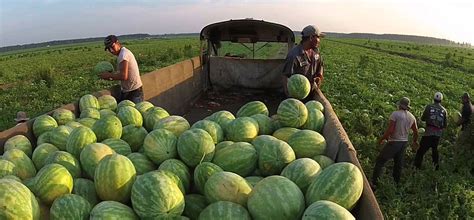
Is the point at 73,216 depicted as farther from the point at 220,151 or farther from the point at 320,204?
the point at 320,204

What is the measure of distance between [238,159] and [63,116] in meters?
2.68

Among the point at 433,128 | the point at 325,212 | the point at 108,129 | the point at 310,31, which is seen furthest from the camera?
the point at 433,128

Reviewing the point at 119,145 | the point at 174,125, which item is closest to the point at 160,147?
the point at 119,145

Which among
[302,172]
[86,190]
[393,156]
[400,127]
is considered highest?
[302,172]

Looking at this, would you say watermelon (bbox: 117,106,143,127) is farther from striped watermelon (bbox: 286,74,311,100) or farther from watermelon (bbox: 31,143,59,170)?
striped watermelon (bbox: 286,74,311,100)

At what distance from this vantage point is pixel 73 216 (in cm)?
250

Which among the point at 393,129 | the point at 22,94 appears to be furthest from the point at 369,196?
the point at 22,94

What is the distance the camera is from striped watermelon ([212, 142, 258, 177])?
325cm

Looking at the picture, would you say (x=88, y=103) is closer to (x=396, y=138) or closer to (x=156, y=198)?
(x=156, y=198)

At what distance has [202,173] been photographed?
2986mm

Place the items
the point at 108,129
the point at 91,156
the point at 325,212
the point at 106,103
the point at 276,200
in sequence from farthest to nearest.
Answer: the point at 106,103 → the point at 108,129 → the point at 91,156 → the point at 276,200 → the point at 325,212

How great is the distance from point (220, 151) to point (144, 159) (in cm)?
63

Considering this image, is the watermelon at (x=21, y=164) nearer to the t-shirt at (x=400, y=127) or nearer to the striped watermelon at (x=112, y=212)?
the striped watermelon at (x=112, y=212)

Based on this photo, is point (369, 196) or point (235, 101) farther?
point (235, 101)
